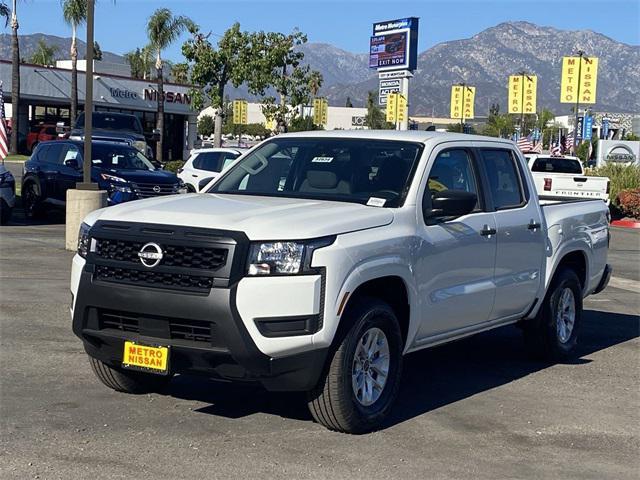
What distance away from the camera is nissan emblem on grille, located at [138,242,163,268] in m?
6.00

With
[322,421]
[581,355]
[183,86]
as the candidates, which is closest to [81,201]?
[581,355]

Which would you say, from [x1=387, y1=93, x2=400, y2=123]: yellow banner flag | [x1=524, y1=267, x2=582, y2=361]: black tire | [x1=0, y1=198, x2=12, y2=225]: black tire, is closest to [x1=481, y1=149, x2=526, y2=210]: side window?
[x1=524, y1=267, x2=582, y2=361]: black tire

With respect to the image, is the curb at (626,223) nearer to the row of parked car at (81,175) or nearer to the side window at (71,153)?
the row of parked car at (81,175)

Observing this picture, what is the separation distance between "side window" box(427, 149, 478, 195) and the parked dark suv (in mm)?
12170

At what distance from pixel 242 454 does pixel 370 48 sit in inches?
2895

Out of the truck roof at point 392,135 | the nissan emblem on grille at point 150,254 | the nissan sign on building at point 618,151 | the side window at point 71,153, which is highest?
the nissan sign on building at point 618,151

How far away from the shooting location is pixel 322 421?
249 inches

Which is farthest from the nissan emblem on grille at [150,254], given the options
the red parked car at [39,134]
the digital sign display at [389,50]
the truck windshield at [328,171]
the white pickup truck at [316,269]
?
the digital sign display at [389,50]

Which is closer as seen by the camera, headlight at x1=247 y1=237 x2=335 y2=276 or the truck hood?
headlight at x1=247 y1=237 x2=335 y2=276

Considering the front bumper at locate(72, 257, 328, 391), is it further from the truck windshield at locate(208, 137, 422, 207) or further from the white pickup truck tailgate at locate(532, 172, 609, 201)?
the white pickup truck tailgate at locate(532, 172, 609, 201)

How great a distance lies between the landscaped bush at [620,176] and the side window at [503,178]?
22.5 metres

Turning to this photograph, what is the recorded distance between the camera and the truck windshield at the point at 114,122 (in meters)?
32.0

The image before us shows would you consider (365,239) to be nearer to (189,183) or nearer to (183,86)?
(189,183)

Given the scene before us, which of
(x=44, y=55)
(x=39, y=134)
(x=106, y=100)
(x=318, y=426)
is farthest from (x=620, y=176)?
(x=44, y=55)
